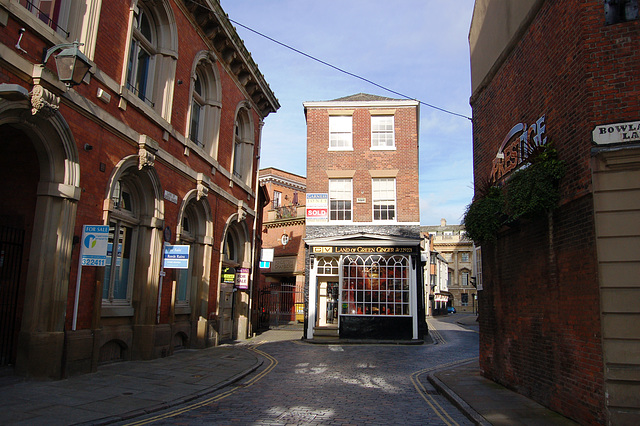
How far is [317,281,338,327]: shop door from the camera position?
21906 millimetres

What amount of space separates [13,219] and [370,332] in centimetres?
1485

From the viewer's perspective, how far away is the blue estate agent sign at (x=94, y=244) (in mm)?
8930

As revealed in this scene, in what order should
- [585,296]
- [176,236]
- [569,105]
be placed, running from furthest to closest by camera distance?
[176,236] → [569,105] → [585,296]

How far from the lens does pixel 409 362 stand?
45.8 ft

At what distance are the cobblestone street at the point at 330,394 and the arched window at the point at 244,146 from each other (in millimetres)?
8056

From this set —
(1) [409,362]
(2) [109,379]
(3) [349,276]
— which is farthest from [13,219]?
(3) [349,276]

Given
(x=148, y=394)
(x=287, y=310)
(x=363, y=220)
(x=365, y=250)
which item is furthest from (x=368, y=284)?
(x=148, y=394)

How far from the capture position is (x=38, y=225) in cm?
853

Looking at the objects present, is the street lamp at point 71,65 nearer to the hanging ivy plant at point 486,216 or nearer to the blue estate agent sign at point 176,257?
the blue estate agent sign at point 176,257

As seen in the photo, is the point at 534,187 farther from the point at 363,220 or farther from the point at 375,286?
the point at 363,220

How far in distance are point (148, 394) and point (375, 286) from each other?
→ 1381 centimetres

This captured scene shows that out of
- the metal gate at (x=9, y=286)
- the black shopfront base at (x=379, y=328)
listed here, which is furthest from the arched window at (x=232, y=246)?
the metal gate at (x=9, y=286)

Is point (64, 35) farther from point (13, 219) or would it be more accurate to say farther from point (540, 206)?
point (540, 206)

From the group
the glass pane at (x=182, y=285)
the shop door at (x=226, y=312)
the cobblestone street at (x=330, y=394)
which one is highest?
the glass pane at (x=182, y=285)
